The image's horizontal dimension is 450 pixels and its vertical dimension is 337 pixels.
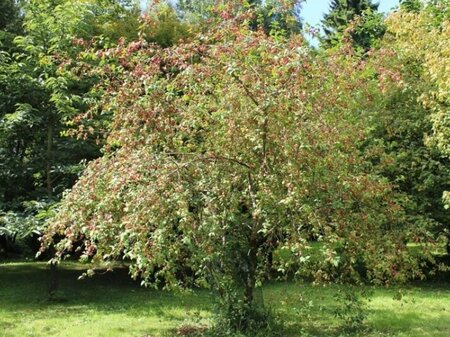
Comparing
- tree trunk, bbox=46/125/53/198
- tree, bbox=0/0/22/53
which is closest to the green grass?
tree trunk, bbox=46/125/53/198

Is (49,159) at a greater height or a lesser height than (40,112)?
lesser

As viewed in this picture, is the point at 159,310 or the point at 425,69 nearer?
the point at 159,310

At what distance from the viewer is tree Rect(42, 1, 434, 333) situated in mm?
5625

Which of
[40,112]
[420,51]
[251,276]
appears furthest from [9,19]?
[251,276]

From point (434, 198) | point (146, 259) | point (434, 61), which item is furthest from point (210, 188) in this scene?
point (434, 198)

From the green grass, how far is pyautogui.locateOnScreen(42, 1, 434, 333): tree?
2.81 ft

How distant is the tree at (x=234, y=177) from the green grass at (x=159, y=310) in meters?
0.86

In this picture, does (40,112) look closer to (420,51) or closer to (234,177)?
(234,177)

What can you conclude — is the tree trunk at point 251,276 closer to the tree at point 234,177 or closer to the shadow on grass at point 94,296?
the tree at point 234,177

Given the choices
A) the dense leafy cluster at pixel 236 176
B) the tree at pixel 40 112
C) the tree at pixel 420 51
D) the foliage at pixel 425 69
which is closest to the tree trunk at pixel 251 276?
the dense leafy cluster at pixel 236 176

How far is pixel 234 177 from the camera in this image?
6.49m

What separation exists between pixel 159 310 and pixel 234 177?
4.06 meters

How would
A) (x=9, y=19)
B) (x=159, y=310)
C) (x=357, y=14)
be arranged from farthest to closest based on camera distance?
(x=357, y=14) < (x=9, y=19) < (x=159, y=310)

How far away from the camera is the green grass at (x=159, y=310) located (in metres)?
7.76
